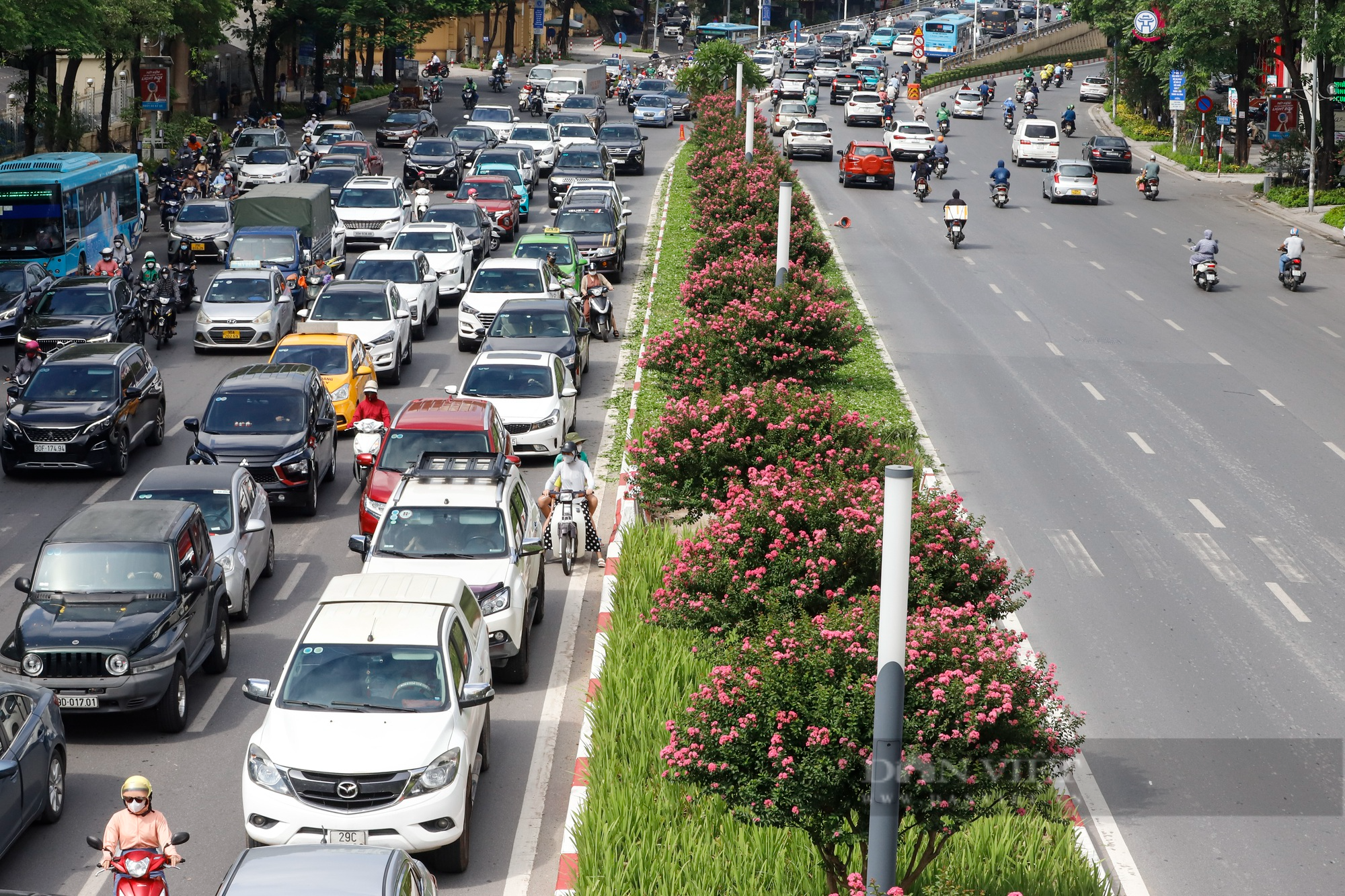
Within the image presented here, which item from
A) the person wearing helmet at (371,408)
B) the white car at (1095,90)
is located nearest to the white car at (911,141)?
the white car at (1095,90)

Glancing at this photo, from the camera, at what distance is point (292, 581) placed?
18.9 meters

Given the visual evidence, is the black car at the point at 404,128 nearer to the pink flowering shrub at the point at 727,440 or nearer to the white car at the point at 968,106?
the white car at the point at 968,106

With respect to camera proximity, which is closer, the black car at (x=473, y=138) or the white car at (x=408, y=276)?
the white car at (x=408, y=276)

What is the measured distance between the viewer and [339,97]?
3223 inches

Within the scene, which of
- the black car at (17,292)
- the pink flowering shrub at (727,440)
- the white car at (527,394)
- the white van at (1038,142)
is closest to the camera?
the pink flowering shrub at (727,440)

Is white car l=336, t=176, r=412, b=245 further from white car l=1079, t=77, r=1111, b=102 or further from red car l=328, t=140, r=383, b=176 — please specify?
white car l=1079, t=77, r=1111, b=102

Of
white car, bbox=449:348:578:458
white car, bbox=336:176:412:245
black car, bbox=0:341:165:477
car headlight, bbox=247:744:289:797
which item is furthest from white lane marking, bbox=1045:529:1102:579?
white car, bbox=336:176:412:245

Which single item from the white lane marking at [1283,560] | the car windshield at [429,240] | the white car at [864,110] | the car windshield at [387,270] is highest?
the white car at [864,110]

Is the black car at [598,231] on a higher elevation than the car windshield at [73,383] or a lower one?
higher

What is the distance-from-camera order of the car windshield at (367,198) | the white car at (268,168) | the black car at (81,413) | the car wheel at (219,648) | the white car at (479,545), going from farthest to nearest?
1. the white car at (268,168)
2. the car windshield at (367,198)
3. the black car at (81,413)
4. the car wheel at (219,648)
5. the white car at (479,545)

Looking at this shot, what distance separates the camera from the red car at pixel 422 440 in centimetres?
1958

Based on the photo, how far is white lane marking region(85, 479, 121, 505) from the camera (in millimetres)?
22078

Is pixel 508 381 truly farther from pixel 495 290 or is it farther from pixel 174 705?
pixel 174 705

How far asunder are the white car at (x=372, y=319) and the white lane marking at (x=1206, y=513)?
46.4 ft
